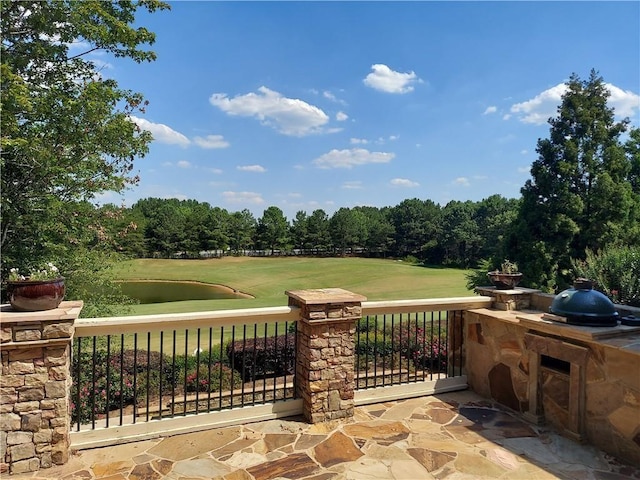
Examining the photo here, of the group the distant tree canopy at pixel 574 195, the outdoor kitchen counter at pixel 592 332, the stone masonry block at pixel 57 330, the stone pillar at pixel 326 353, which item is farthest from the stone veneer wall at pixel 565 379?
the distant tree canopy at pixel 574 195

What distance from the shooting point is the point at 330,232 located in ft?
174

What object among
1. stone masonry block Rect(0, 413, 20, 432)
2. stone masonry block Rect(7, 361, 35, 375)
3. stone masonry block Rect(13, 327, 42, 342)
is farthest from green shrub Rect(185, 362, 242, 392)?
stone masonry block Rect(13, 327, 42, 342)

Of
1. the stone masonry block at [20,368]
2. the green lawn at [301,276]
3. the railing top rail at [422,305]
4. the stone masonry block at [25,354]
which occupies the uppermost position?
the railing top rail at [422,305]

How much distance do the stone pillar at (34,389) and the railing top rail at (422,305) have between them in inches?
102

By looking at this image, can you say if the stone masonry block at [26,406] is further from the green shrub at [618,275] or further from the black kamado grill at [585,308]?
the green shrub at [618,275]

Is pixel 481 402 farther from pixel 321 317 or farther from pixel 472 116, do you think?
pixel 472 116

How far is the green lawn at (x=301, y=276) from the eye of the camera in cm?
2580

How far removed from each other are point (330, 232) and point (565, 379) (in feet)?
163

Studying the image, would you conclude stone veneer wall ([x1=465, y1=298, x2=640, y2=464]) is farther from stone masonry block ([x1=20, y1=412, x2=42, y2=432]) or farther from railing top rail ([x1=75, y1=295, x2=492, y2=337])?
stone masonry block ([x1=20, y1=412, x2=42, y2=432])

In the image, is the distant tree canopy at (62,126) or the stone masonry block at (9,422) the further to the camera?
the distant tree canopy at (62,126)

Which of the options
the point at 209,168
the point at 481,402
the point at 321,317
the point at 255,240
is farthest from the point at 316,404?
the point at 255,240

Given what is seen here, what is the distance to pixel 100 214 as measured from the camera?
24.8 ft

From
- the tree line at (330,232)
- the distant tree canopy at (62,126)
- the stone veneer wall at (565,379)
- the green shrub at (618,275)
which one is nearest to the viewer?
the stone veneer wall at (565,379)

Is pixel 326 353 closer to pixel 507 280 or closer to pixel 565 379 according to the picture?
pixel 565 379
